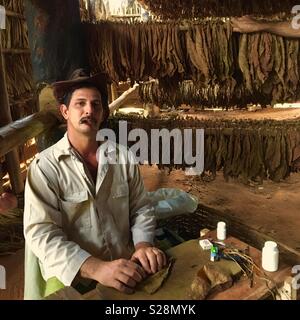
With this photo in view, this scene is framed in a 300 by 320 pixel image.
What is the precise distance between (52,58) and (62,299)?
5.23 feet

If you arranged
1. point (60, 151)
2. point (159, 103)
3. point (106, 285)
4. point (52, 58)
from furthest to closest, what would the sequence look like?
point (159, 103) → point (52, 58) → point (60, 151) → point (106, 285)

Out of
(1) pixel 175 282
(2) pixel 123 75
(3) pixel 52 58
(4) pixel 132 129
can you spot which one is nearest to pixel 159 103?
(4) pixel 132 129

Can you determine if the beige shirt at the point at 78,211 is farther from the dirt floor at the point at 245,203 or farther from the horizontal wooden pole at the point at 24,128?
the dirt floor at the point at 245,203

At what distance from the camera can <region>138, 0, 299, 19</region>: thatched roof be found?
9.27 feet

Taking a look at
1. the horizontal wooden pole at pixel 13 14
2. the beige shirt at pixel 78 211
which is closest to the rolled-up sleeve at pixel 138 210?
the beige shirt at pixel 78 211

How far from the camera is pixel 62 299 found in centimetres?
138

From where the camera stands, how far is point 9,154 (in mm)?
3959

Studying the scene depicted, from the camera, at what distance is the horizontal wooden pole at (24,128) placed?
1.77 meters

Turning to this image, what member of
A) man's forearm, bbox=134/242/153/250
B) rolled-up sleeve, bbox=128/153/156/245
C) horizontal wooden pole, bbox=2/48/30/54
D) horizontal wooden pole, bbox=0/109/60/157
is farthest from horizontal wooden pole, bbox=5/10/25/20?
man's forearm, bbox=134/242/153/250

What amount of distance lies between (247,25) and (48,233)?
5.67 feet

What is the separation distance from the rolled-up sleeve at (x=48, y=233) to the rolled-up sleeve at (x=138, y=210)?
38 cm

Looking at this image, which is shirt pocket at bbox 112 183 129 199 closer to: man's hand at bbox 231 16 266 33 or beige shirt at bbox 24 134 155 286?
beige shirt at bbox 24 134 155 286

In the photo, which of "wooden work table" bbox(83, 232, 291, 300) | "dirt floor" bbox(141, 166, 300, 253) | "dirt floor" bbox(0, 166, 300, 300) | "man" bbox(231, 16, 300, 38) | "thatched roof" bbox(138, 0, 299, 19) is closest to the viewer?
"wooden work table" bbox(83, 232, 291, 300)
